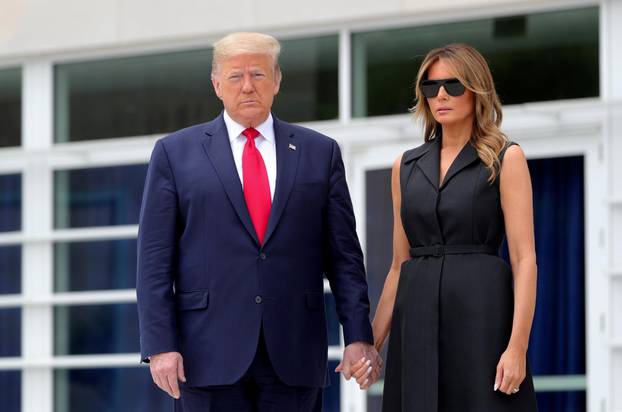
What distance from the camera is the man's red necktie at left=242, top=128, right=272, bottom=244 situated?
469 centimetres

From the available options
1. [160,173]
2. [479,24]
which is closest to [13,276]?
[479,24]

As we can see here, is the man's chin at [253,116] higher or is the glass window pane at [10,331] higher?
the man's chin at [253,116]

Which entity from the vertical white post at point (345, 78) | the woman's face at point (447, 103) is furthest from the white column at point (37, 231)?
the woman's face at point (447, 103)

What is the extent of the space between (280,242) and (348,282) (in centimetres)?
29

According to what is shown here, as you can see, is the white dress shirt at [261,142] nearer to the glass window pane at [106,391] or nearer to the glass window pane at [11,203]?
the glass window pane at [106,391]

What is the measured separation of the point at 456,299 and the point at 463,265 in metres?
0.11

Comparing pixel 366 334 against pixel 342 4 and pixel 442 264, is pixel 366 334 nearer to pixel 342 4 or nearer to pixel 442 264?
pixel 442 264

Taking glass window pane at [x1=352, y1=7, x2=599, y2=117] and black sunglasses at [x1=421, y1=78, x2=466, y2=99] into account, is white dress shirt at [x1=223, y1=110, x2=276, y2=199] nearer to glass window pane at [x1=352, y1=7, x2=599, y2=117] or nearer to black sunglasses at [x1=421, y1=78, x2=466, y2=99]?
black sunglasses at [x1=421, y1=78, x2=466, y2=99]

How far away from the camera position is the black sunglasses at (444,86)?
4.62m

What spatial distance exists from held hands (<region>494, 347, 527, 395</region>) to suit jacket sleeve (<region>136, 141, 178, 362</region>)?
3.43 feet

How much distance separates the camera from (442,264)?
461 cm

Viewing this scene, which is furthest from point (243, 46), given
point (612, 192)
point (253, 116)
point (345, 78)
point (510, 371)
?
point (345, 78)

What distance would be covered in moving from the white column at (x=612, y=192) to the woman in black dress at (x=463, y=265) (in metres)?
3.21

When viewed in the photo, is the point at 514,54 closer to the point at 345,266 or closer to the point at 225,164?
the point at 345,266
